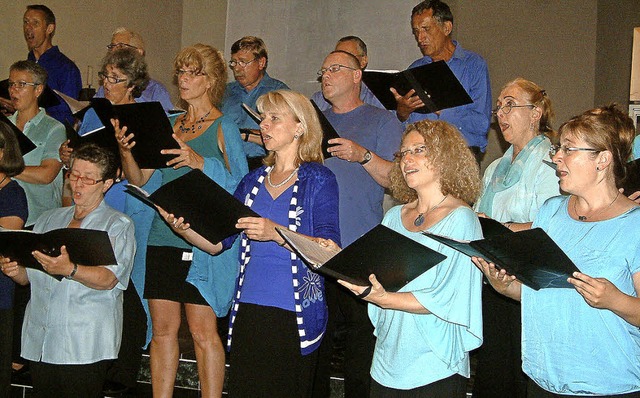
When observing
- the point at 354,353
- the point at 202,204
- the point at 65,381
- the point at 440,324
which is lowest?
the point at 65,381

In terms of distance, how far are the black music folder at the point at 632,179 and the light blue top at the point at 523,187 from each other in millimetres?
319

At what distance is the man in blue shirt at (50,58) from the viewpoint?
19.2 ft

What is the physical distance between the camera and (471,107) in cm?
442

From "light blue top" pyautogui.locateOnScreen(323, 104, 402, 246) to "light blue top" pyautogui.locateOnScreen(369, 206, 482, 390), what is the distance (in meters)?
1.10

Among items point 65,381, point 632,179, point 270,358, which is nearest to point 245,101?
A: point 65,381

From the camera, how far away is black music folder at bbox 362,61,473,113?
12.6ft

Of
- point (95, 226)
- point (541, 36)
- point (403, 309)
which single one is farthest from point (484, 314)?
point (541, 36)

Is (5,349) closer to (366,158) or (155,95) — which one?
(155,95)

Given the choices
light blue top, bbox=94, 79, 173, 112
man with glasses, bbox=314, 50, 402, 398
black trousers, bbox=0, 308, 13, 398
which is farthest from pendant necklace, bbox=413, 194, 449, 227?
light blue top, bbox=94, 79, 173, 112

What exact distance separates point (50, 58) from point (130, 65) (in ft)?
6.06

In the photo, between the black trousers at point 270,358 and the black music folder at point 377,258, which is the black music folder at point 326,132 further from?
the black music folder at point 377,258

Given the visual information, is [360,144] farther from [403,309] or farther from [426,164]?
[403,309]

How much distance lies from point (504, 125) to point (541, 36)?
330 cm

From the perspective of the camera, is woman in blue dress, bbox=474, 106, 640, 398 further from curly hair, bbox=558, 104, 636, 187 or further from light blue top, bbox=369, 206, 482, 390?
light blue top, bbox=369, 206, 482, 390
